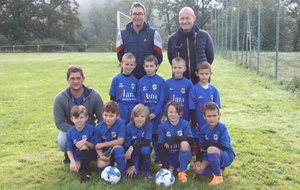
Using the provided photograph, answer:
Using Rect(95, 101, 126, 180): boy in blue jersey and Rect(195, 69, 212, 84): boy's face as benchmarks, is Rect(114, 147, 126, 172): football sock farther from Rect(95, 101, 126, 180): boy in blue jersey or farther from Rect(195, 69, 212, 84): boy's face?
Rect(195, 69, 212, 84): boy's face

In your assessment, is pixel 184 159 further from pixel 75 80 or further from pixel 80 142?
pixel 75 80

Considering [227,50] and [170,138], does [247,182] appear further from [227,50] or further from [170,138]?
[227,50]

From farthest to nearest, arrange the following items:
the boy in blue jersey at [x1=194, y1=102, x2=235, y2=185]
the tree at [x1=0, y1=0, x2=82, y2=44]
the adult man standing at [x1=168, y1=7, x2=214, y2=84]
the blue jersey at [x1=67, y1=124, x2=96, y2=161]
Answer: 1. the tree at [x1=0, y1=0, x2=82, y2=44]
2. the adult man standing at [x1=168, y1=7, x2=214, y2=84]
3. the blue jersey at [x1=67, y1=124, x2=96, y2=161]
4. the boy in blue jersey at [x1=194, y1=102, x2=235, y2=185]

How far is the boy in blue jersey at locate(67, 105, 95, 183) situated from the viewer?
11.2 ft

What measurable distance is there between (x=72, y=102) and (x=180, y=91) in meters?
1.41

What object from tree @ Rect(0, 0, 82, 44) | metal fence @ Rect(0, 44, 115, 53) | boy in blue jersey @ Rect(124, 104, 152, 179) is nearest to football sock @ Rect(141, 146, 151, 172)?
boy in blue jersey @ Rect(124, 104, 152, 179)

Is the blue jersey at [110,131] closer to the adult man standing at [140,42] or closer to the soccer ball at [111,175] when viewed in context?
the soccer ball at [111,175]

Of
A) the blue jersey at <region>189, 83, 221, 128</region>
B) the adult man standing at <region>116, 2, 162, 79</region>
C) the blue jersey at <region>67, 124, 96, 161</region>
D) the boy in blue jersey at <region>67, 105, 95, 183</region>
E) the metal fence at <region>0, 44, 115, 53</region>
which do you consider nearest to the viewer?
the boy in blue jersey at <region>67, 105, 95, 183</region>

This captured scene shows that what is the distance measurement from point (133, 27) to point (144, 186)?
2223 millimetres

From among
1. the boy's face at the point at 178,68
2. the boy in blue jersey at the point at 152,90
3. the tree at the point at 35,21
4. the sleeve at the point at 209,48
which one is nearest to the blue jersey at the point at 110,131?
the boy in blue jersey at the point at 152,90

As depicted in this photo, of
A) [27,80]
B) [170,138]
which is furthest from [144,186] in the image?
[27,80]

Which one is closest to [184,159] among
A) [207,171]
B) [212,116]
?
[207,171]

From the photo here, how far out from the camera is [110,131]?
3.52 m

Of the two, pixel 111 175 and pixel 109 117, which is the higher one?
pixel 109 117
